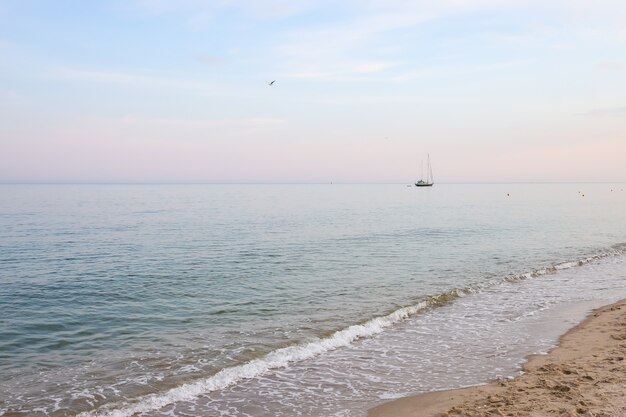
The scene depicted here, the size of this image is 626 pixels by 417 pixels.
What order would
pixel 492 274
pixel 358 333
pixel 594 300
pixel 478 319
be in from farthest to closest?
pixel 492 274 < pixel 594 300 < pixel 478 319 < pixel 358 333

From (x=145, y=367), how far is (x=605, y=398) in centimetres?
1030

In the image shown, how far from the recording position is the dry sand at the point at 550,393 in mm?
8984

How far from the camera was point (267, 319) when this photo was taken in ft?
56.9

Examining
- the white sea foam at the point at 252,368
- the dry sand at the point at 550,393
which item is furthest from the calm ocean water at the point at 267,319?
the dry sand at the point at 550,393

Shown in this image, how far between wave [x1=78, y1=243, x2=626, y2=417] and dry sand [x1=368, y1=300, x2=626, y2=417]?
12.2 feet

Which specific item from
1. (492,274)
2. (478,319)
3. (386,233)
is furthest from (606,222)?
(478,319)

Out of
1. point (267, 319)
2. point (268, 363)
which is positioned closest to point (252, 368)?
point (268, 363)

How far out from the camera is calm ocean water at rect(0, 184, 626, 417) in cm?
1120

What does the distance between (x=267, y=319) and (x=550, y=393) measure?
9784 mm

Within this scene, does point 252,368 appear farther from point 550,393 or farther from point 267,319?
point 550,393

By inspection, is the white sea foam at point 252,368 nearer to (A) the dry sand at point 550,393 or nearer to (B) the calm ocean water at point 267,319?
(B) the calm ocean water at point 267,319

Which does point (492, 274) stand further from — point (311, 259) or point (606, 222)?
point (606, 222)

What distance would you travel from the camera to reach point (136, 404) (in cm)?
1043

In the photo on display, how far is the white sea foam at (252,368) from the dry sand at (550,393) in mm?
3695
